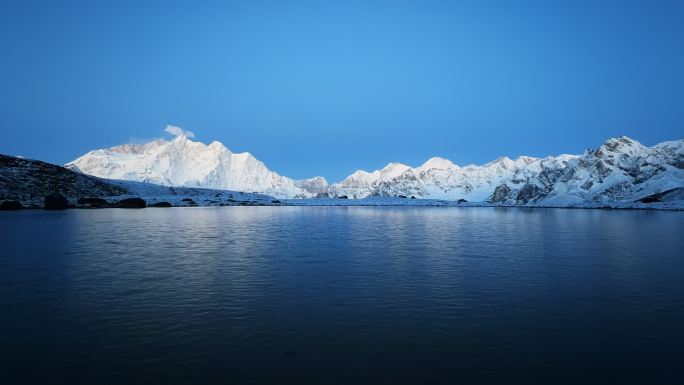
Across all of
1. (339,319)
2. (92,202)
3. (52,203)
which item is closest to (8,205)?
(52,203)

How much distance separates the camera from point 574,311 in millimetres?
18312

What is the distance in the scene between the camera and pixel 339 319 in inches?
665

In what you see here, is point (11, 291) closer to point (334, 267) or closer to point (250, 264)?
point (250, 264)

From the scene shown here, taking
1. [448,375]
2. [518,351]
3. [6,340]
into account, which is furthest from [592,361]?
[6,340]

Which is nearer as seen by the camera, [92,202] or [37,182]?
[92,202]

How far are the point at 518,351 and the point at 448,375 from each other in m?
3.00

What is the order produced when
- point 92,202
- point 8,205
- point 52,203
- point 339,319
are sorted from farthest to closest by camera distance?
point 92,202 → point 52,203 → point 8,205 → point 339,319

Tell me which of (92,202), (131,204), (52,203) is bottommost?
(52,203)

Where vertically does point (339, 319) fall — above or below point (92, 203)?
below

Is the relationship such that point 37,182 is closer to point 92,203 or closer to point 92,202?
point 92,202

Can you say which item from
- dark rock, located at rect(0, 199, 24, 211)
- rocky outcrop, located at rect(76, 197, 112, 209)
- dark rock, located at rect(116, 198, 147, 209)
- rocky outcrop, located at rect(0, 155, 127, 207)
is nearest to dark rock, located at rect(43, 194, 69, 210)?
rocky outcrop, located at rect(0, 155, 127, 207)

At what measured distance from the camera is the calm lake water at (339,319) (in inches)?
476

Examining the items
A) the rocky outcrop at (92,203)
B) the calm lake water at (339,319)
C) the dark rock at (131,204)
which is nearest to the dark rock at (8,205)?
the rocky outcrop at (92,203)

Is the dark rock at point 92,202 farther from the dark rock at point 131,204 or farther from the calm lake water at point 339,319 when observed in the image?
the calm lake water at point 339,319
